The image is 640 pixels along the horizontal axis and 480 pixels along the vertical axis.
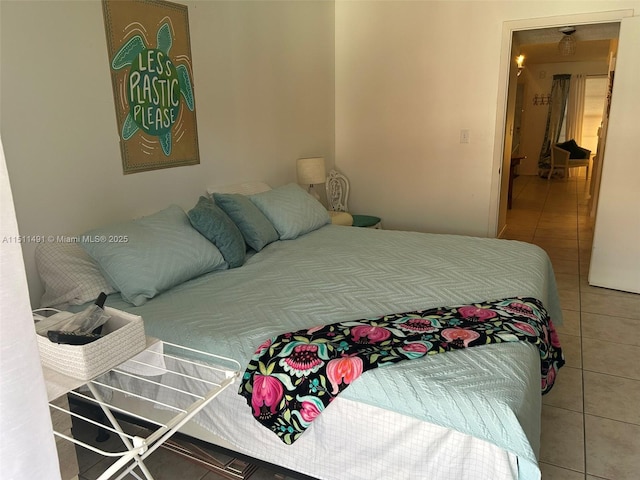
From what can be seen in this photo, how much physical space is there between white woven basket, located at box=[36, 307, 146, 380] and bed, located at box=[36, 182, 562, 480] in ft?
1.26

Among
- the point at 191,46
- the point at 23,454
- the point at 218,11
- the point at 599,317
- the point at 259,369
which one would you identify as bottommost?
the point at 599,317

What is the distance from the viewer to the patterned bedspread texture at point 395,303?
1371 mm

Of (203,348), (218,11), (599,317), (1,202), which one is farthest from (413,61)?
(1,202)

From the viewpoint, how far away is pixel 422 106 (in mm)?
4223

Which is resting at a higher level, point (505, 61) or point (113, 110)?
point (505, 61)

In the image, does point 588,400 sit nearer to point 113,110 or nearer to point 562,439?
point 562,439

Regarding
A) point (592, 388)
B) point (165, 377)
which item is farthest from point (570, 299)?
point (165, 377)

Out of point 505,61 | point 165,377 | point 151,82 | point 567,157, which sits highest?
point 505,61

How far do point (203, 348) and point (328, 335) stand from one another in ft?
1.48

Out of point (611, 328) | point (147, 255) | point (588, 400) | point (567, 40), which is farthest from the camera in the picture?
point (567, 40)

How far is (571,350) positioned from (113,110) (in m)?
2.81

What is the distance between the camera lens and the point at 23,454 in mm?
675

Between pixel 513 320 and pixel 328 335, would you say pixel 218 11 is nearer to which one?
pixel 328 335

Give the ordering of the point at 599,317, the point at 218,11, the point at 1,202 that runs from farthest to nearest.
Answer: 1. the point at 599,317
2. the point at 218,11
3. the point at 1,202
